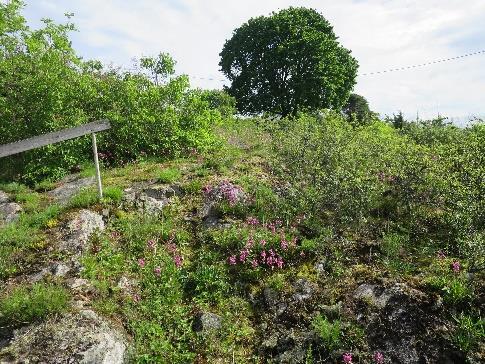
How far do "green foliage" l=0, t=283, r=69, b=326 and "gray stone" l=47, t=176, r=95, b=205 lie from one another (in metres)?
5.43

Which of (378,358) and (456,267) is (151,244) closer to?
(378,358)

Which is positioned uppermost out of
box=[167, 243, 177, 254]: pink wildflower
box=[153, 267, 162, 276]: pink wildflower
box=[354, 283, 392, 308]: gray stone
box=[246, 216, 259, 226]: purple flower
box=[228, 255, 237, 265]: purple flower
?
box=[246, 216, 259, 226]: purple flower

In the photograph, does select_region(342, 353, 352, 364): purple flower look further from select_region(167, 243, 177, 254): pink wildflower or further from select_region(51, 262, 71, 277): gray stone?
select_region(51, 262, 71, 277): gray stone

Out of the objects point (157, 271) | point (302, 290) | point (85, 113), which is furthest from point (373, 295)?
point (85, 113)

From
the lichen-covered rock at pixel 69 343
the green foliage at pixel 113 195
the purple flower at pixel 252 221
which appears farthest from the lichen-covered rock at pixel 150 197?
the lichen-covered rock at pixel 69 343

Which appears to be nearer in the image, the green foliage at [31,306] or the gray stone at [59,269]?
the green foliage at [31,306]

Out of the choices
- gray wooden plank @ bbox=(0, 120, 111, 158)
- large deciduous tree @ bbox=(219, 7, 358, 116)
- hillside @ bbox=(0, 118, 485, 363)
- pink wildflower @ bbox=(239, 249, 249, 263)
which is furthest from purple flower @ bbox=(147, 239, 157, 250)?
large deciduous tree @ bbox=(219, 7, 358, 116)

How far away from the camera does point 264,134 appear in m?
19.5

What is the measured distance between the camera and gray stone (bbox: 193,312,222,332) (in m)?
7.98

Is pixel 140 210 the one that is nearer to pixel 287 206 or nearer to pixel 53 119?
pixel 287 206

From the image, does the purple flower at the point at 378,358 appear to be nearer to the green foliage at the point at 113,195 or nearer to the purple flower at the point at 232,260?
the purple flower at the point at 232,260

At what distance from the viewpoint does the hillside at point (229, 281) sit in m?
7.10

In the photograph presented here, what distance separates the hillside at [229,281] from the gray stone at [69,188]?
0.48 m

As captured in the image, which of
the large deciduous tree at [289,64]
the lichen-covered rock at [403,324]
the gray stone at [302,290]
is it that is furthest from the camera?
the large deciduous tree at [289,64]
